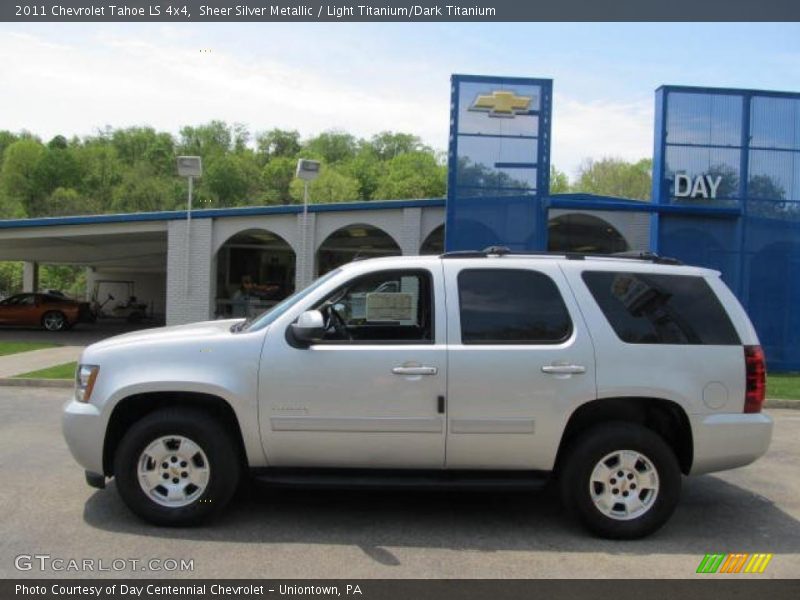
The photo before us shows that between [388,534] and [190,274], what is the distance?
1546 cm

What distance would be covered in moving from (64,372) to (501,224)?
8712 mm

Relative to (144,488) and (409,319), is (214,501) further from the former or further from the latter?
(409,319)

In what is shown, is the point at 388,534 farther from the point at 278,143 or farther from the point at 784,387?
the point at 278,143

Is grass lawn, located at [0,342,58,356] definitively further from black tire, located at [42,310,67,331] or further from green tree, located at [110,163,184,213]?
green tree, located at [110,163,184,213]

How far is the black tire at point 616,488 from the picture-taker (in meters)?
4.85

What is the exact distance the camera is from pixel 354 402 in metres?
4.81

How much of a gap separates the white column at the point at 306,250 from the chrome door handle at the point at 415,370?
14.3 metres

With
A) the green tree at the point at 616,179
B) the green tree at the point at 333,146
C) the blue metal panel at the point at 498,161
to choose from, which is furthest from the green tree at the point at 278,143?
the blue metal panel at the point at 498,161

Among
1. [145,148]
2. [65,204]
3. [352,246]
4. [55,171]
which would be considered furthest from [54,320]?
[145,148]

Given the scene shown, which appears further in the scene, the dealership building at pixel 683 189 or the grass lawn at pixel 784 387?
the dealership building at pixel 683 189

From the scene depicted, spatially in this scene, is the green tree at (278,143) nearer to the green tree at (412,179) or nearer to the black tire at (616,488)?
the green tree at (412,179)

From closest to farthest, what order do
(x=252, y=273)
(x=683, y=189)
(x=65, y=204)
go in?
(x=683, y=189) → (x=252, y=273) → (x=65, y=204)
